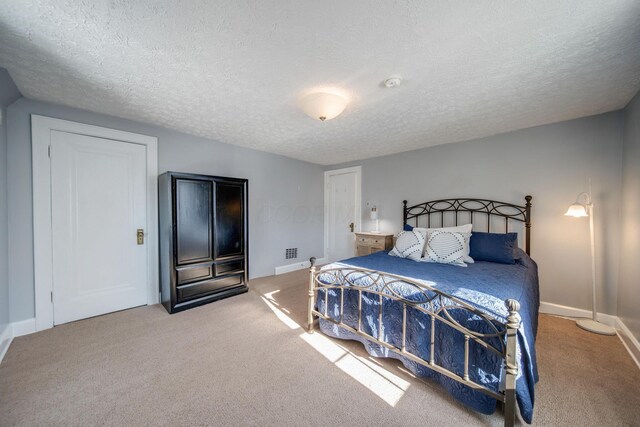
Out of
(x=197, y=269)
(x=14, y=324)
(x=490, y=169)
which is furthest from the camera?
(x=490, y=169)

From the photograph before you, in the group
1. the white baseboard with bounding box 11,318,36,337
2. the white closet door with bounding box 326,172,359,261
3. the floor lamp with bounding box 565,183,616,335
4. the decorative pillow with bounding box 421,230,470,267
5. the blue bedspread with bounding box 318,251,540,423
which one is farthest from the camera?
the white closet door with bounding box 326,172,359,261

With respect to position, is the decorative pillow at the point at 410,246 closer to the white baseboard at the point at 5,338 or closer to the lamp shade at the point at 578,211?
the lamp shade at the point at 578,211

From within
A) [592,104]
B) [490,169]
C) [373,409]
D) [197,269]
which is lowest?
[373,409]

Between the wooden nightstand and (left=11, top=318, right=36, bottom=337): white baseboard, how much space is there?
162 inches

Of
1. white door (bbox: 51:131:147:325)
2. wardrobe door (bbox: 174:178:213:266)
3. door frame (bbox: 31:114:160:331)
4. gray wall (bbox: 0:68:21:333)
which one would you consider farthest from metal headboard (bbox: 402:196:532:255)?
gray wall (bbox: 0:68:21:333)

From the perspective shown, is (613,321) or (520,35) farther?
(613,321)

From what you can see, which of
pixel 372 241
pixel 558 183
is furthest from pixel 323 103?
pixel 558 183

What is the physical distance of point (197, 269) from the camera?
303 cm

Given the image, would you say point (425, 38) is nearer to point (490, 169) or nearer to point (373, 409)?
point (373, 409)

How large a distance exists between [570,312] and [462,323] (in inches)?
96.5

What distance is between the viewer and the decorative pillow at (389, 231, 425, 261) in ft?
9.73

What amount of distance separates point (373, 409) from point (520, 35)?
2.49 metres

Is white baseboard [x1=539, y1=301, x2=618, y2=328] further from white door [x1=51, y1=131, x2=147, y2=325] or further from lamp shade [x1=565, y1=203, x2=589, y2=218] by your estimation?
white door [x1=51, y1=131, x2=147, y2=325]

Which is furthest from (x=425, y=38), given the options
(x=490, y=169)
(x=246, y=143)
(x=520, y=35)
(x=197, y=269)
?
(x=197, y=269)
